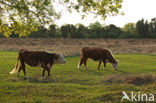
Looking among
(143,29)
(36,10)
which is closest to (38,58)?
(36,10)

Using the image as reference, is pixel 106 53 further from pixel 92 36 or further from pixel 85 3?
pixel 92 36

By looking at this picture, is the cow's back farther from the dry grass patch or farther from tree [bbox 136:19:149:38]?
tree [bbox 136:19:149:38]

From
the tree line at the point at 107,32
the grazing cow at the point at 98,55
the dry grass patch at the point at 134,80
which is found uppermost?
the tree line at the point at 107,32

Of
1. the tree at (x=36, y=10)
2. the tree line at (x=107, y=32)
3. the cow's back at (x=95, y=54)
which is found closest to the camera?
the tree at (x=36, y=10)

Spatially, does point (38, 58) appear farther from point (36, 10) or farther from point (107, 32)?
point (107, 32)

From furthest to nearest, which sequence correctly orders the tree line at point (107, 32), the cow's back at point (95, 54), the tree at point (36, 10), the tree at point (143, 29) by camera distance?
the tree at point (143, 29)
the tree line at point (107, 32)
the cow's back at point (95, 54)
the tree at point (36, 10)

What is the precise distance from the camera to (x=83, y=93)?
924 centimetres

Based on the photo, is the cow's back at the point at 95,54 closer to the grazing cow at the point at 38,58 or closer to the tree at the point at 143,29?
the grazing cow at the point at 38,58

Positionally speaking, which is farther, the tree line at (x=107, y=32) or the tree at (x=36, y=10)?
the tree line at (x=107, y=32)

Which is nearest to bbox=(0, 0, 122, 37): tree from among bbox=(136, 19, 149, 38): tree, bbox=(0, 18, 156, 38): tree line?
bbox=(0, 18, 156, 38): tree line

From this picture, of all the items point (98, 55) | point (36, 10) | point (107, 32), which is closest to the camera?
point (36, 10)

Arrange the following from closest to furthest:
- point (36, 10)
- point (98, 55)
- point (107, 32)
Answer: point (36, 10) → point (98, 55) → point (107, 32)

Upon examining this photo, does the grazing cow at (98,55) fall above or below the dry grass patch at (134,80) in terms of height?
above

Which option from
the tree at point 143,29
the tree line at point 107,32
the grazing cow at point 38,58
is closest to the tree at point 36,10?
the grazing cow at point 38,58
